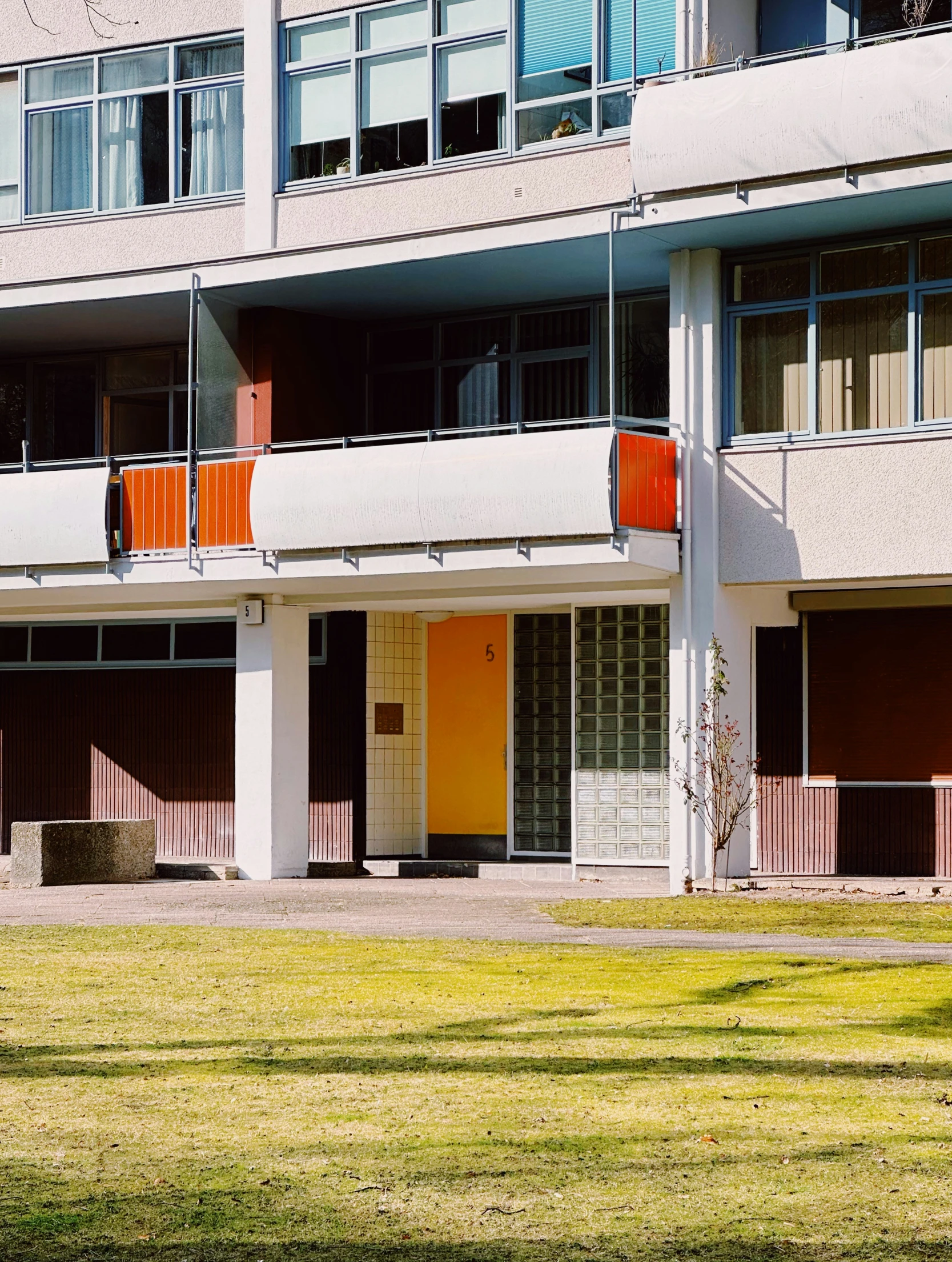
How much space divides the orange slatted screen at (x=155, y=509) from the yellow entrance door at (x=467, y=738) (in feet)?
13.1

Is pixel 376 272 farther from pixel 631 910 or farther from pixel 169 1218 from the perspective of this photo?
pixel 169 1218

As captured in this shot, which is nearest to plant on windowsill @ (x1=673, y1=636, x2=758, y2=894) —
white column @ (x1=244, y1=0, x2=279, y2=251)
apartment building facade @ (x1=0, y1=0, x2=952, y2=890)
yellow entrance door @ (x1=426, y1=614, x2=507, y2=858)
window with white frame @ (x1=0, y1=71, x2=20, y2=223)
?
apartment building facade @ (x1=0, y1=0, x2=952, y2=890)

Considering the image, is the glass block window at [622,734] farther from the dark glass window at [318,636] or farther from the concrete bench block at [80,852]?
the concrete bench block at [80,852]

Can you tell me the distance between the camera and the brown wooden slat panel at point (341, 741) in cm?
2297

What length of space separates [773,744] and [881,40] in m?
7.25

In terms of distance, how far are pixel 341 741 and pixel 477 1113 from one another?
16.1 metres

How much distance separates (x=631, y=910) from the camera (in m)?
16.2

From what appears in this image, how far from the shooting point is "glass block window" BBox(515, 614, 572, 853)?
73.5 ft

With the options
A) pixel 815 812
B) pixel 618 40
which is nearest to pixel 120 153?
pixel 618 40

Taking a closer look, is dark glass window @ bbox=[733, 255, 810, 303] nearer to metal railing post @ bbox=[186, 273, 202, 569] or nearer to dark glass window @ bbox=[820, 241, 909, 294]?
dark glass window @ bbox=[820, 241, 909, 294]

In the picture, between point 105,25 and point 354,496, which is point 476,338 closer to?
point 354,496

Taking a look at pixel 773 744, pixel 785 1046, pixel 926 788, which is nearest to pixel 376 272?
pixel 773 744

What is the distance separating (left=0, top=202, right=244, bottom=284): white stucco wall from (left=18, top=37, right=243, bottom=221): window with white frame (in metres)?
0.23

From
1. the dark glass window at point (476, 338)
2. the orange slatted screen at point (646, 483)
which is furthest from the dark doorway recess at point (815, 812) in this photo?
the dark glass window at point (476, 338)
